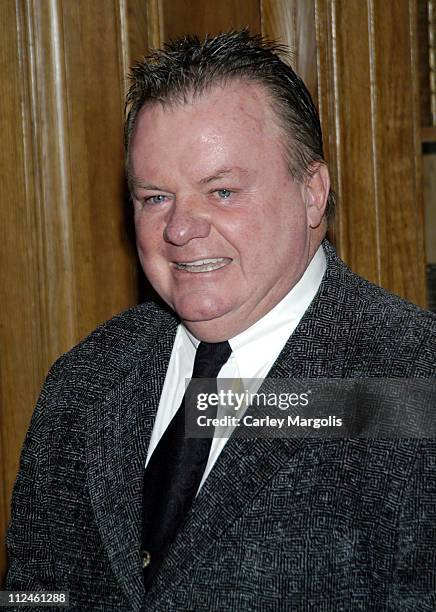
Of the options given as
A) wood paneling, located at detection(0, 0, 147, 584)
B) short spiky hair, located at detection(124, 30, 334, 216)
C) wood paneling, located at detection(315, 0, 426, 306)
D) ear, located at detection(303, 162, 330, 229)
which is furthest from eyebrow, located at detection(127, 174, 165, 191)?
wood paneling, located at detection(315, 0, 426, 306)

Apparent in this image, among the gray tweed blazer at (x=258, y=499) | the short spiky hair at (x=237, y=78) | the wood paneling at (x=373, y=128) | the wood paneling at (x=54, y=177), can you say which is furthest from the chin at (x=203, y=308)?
the wood paneling at (x=373, y=128)

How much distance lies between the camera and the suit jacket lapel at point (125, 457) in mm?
1215

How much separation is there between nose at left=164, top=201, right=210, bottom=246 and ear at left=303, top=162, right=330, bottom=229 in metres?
0.17

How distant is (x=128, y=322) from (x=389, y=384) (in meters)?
0.52

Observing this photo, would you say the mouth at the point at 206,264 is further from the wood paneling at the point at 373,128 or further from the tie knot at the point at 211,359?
the wood paneling at the point at 373,128

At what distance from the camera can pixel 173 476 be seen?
4.04 ft

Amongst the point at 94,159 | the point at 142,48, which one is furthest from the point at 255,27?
the point at 94,159

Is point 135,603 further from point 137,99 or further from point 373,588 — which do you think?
point 137,99

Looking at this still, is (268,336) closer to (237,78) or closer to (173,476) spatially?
(173,476)

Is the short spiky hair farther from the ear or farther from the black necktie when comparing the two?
the black necktie

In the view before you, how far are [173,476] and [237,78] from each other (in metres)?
0.56

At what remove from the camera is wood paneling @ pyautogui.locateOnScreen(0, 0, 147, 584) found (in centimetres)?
157

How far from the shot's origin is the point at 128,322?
1.50 metres

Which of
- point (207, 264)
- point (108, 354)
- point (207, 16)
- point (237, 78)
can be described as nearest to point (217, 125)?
point (237, 78)
